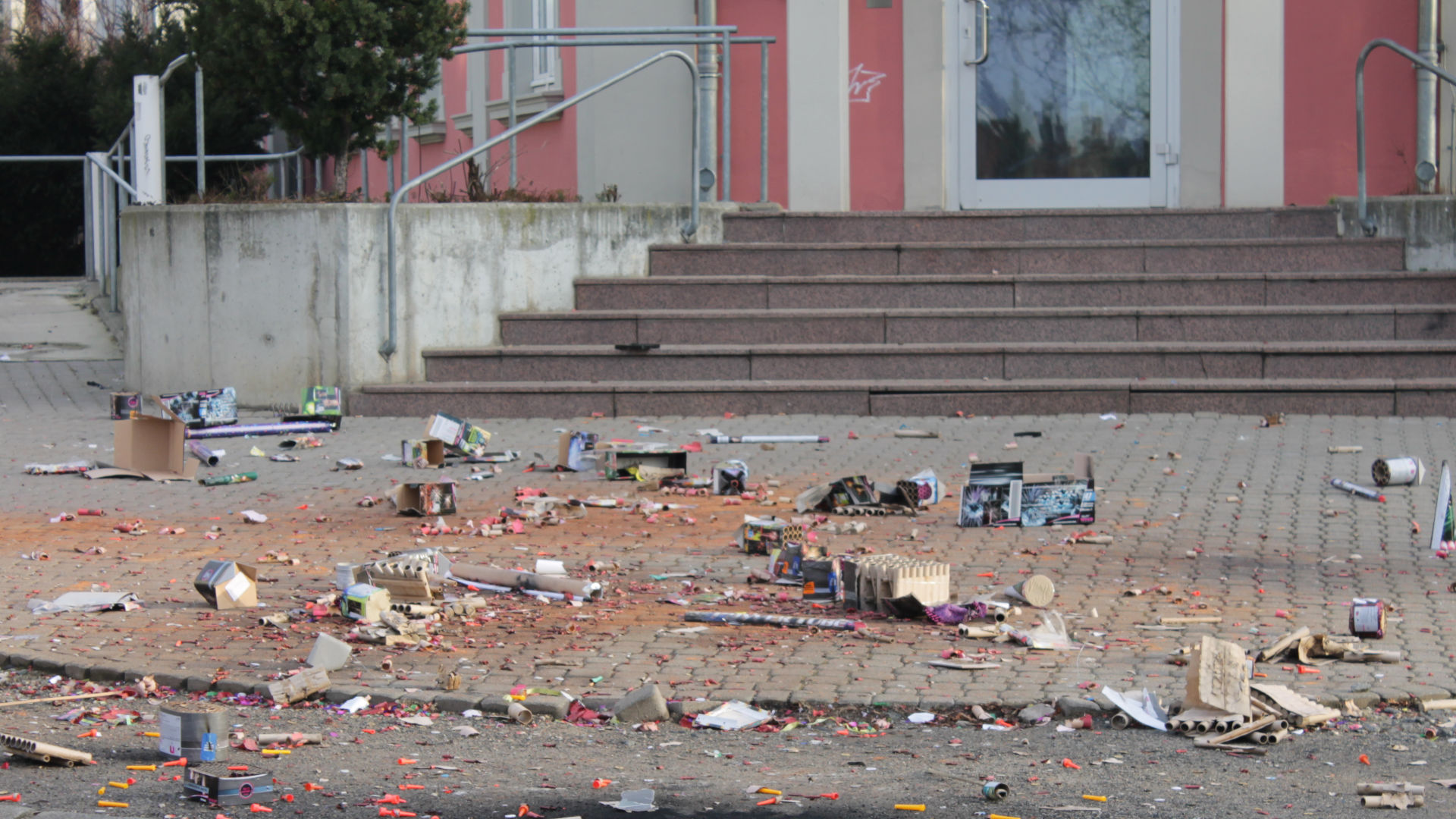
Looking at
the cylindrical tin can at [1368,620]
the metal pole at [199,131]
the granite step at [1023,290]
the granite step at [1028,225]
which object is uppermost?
the metal pole at [199,131]

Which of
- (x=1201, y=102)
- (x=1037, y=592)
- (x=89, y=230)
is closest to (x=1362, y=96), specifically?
(x=1201, y=102)

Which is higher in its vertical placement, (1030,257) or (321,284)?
(1030,257)

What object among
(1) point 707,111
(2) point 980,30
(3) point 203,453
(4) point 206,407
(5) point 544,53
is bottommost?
(3) point 203,453

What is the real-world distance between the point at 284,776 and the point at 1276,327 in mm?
8944

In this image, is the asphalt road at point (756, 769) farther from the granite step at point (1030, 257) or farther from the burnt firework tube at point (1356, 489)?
the granite step at point (1030, 257)

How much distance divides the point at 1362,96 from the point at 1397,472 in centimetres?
470

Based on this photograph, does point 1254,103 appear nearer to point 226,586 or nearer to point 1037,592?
point 1037,592

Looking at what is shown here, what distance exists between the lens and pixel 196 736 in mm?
4016

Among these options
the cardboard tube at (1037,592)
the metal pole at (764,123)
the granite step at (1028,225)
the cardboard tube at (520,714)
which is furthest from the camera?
the metal pole at (764,123)

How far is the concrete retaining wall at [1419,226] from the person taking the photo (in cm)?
1173

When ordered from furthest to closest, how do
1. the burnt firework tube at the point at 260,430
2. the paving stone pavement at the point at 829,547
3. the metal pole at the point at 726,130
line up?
the metal pole at the point at 726,130 < the burnt firework tube at the point at 260,430 < the paving stone pavement at the point at 829,547

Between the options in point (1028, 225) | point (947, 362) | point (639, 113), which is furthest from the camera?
point (639, 113)

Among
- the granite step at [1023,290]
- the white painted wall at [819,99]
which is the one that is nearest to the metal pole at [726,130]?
the white painted wall at [819,99]

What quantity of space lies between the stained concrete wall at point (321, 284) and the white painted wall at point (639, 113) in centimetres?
206
